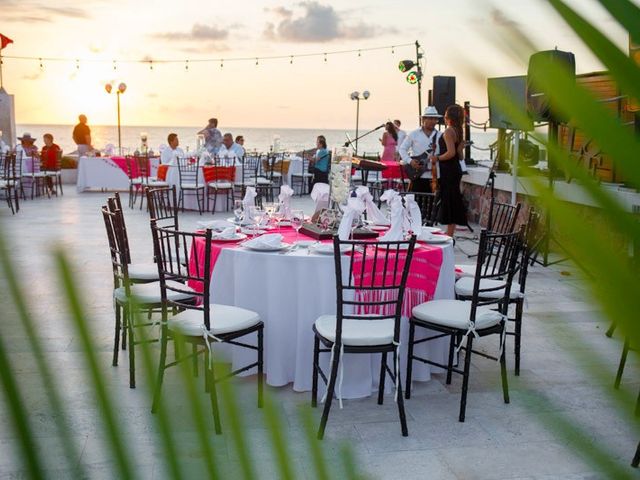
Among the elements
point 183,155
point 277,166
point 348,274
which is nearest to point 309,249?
point 348,274

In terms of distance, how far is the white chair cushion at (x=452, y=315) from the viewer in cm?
321

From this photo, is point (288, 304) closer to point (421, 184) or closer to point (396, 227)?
point (396, 227)

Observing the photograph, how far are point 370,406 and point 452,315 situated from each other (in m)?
0.59

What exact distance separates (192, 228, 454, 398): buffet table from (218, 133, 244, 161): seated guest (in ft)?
24.2

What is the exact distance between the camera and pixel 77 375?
16cm

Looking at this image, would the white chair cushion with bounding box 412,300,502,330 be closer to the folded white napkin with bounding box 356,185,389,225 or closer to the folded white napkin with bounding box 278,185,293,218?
the folded white napkin with bounding box 356,185,389,225

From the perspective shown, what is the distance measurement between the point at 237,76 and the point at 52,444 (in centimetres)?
49

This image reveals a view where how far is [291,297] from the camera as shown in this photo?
10.9 feet

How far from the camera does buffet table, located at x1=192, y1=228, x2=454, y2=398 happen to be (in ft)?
10.8

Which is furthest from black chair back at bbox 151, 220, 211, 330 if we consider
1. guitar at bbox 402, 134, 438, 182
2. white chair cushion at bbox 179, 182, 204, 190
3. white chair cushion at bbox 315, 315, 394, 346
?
white chair cushion at bbox 179, 182, 204, 190

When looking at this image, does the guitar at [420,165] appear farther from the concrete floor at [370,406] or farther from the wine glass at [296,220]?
the wine glass at [296,220]

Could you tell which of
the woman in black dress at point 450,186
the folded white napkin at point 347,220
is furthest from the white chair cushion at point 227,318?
the woman in black dress at point 450,186

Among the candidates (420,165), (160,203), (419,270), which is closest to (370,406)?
(419,270)

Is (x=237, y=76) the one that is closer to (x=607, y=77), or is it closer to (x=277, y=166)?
(x=607, y=77)
